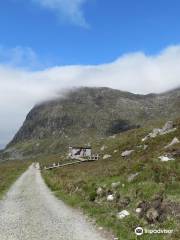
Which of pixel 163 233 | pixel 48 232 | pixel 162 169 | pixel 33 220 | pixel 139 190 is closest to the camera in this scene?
pixel 163 233

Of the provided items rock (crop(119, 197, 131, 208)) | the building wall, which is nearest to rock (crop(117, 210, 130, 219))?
rock (crop(119, 197, 131, 208))

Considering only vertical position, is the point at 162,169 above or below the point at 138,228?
above

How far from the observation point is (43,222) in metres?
23.7

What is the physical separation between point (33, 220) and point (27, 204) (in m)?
8.51

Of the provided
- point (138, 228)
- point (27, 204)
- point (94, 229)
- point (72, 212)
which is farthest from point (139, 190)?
point (27, 204)

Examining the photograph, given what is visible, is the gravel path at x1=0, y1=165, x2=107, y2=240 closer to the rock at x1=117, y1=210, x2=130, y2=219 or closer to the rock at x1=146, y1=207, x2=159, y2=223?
the rock at x1=117, y1=210, x2=130, y2=219

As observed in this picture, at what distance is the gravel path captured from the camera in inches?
772

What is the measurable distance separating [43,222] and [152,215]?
22.6ft

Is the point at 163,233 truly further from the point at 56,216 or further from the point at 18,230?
the point at 56,216

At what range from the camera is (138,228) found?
18.5m

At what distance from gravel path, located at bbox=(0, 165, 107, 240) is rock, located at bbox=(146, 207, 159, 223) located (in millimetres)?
2527

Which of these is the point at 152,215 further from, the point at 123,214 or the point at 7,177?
the point at 7,177

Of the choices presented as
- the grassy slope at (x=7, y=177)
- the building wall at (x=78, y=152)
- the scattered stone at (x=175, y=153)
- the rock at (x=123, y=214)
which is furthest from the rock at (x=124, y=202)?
the building wall at (x=78, y=152)

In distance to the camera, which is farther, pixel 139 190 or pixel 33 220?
pixel 139 190
